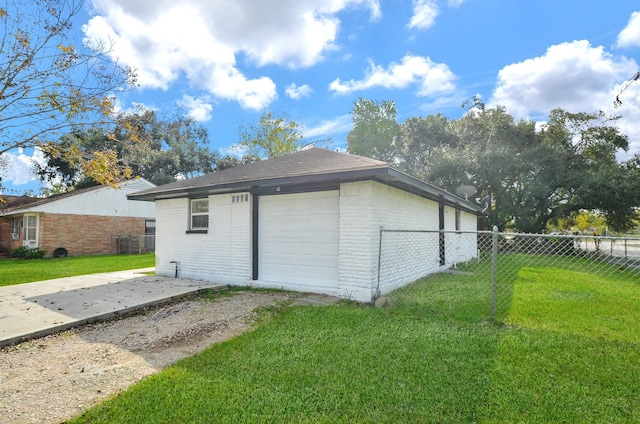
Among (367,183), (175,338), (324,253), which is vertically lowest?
(175,338)

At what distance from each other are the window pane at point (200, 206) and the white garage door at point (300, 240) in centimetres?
196

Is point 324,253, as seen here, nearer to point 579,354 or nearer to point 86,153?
point 579,354

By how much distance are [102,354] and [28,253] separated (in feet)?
60.1

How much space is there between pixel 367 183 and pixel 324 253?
68.9 inches

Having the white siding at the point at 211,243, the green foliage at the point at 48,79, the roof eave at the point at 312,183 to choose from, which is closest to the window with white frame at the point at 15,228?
the roof eave at the point at 312,183

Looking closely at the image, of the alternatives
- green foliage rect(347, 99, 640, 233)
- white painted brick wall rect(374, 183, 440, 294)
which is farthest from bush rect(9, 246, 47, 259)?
green foliage rect(347, 99, 640, 233)

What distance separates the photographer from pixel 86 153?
7.38 meters

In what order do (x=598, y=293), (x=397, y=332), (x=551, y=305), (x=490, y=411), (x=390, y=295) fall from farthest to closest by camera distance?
1. (x=598, y=293)
2. (x=390, y=295)
3. (x=551, y=305)
4. (x=397, y=332)
5. (x=490, y=411)

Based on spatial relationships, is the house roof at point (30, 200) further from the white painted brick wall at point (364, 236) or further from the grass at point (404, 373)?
the grass at point (404, 373)

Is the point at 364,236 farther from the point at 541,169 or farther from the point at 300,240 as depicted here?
the point at 541,169

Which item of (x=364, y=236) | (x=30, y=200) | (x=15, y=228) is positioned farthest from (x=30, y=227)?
(x=364, y=236)

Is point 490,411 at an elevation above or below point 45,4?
below

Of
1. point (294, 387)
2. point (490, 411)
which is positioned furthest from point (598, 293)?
point (294, 387)

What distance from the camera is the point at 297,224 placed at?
23.4ft
